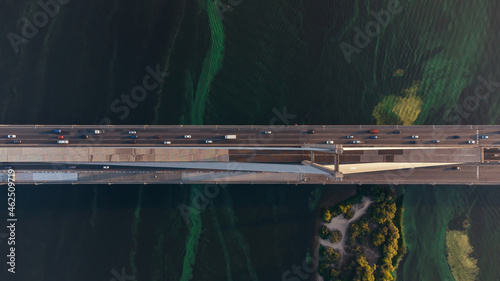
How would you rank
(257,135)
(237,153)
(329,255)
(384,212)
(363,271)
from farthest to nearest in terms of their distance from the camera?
(329,255)
(384,212)
(363,271)
(257,135)
(237,153)

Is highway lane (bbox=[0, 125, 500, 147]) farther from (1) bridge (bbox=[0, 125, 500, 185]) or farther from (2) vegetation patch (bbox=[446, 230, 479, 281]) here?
(2) vegetation patch (bbox=[446, 230, 479, 281])

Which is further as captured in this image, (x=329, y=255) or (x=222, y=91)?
(x=222, y=91)

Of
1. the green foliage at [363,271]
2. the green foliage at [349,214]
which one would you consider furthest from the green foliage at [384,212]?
the green foliage at [363,271]

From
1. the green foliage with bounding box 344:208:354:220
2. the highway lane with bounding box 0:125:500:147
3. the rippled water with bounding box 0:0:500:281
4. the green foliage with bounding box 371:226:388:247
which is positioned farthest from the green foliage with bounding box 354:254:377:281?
the highway lane with bounding box 0:125:500:147

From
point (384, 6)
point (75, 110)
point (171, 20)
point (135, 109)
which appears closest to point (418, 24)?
point (384, 6)

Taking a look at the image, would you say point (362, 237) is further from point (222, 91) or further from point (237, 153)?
point (222, 91)

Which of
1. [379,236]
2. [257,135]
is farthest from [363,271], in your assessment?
[257,135]

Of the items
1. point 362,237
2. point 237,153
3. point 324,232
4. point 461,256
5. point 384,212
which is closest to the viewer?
point 237,153
